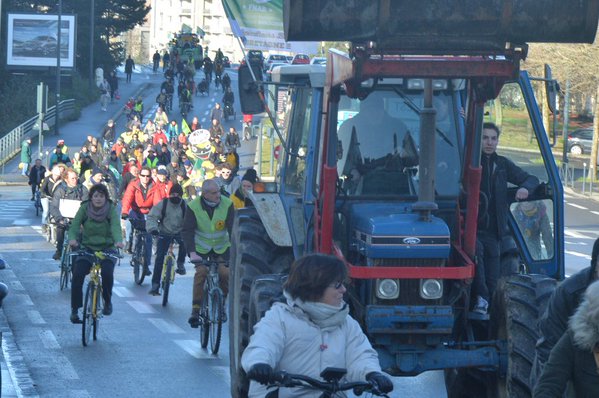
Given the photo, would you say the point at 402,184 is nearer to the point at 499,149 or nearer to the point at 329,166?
the point at 329,166

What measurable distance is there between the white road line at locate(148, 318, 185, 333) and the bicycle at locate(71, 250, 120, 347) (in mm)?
849

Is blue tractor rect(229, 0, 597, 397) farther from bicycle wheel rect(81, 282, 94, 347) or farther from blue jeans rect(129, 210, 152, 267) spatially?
blue jeans rect(129, 210, 152, 267)

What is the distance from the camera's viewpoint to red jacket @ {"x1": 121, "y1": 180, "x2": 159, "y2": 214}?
2195 centimetres

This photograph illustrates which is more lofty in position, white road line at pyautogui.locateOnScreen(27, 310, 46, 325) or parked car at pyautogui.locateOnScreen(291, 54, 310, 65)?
parked car at pyautogui.locateOnScreen(291, 54, 310, 65)

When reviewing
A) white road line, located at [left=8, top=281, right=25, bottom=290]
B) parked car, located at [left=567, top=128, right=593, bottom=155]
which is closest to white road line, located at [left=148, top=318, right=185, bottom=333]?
white road line, located at [left=8, top=281, right=25, bottom=290]

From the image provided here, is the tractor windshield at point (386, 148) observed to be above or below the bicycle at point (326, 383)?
above

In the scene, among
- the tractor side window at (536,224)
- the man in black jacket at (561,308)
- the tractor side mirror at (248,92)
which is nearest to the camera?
the man in black jacket at (561,308)

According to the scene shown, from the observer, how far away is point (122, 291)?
771 inches

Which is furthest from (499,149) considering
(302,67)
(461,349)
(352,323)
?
(352,323)

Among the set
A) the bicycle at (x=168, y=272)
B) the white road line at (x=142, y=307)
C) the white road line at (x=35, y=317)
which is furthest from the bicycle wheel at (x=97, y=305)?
the bicycle at (x=168, y=272)

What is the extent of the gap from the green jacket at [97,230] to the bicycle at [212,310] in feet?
3.52

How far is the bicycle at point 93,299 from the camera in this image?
14.3 m

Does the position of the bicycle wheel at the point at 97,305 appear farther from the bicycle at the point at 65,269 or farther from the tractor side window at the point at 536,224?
the tractor side window at the point at 536,224

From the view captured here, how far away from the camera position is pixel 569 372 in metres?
5.64
